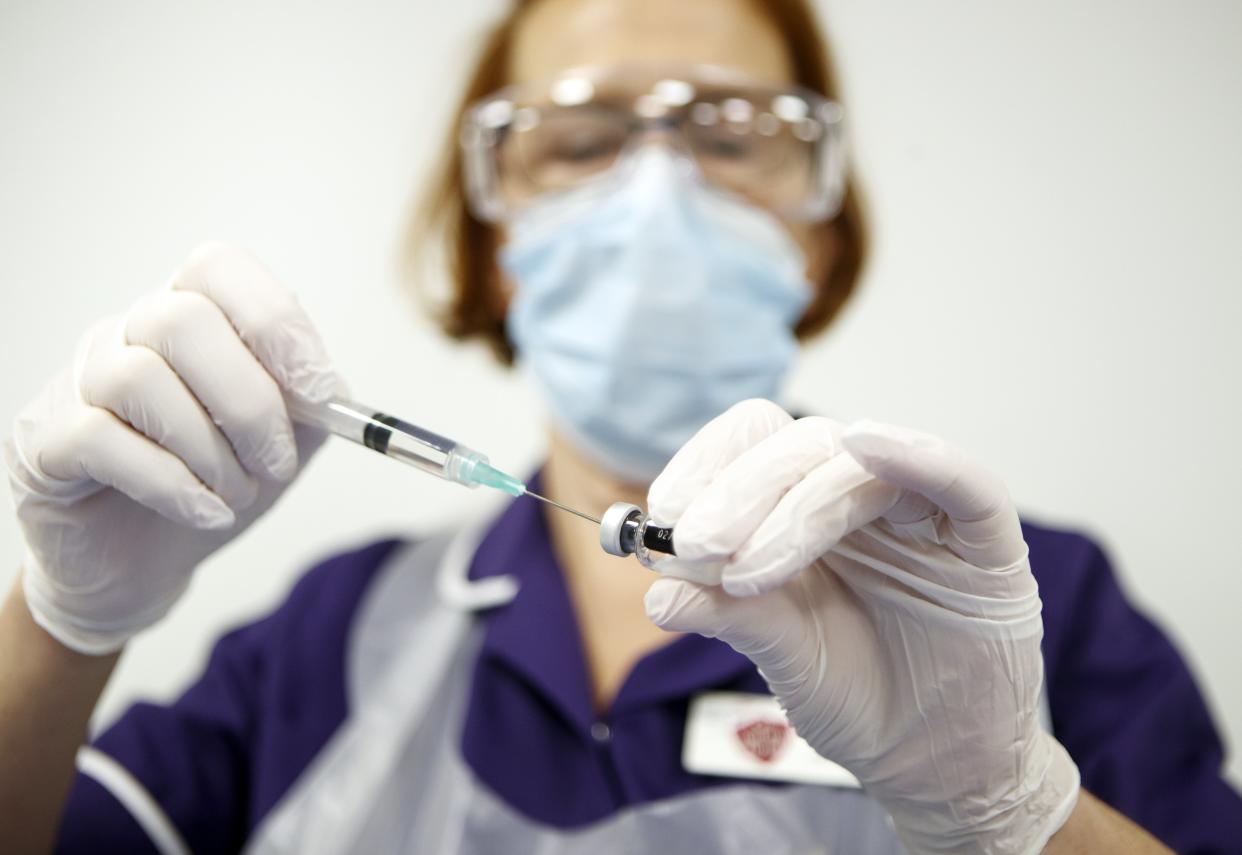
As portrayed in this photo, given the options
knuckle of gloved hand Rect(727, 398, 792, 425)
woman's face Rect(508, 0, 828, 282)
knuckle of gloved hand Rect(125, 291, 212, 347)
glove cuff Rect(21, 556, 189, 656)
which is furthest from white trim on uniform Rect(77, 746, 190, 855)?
woman's face Rect(508, 0, 828, 282)

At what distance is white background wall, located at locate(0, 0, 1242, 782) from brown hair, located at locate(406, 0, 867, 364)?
8cm

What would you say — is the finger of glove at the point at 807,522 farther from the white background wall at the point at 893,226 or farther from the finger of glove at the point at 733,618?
the white background wall at the point at 893,226

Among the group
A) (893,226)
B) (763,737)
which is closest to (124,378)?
(763,737)

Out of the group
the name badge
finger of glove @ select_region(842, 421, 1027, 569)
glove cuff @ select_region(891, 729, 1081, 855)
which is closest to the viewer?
finger of glove @ select_region(842, 421, 1027, 569)

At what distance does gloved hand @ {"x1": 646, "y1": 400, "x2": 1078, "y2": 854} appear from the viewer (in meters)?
0.63

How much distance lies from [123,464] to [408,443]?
9.4 inches

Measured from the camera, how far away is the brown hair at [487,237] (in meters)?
1.57

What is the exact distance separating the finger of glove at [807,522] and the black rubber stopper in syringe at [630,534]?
51mm

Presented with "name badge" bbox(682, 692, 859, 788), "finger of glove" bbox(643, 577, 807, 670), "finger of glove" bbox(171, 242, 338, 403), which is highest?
"finger of glove" bbox(171, 242, 338, 403)

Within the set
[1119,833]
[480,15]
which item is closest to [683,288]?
[1119,833]

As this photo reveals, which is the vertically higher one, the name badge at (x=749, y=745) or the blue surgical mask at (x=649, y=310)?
the blue surgical mask at (x=649, y=310)

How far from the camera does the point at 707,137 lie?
1.35 m

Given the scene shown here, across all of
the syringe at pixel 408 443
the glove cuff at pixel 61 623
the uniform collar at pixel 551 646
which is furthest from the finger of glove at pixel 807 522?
the glove cuff at pixel 61 623

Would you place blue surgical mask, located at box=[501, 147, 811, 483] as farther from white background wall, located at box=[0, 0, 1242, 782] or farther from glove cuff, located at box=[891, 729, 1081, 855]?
glove cuff, located at box=[891, 729, 1081, 855]
